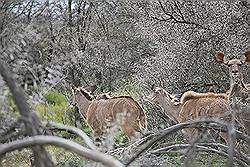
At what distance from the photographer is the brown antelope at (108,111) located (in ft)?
35.3

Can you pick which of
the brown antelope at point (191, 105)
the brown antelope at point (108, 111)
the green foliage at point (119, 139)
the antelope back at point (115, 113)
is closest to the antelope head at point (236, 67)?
the brown antelope at point (191, 105)

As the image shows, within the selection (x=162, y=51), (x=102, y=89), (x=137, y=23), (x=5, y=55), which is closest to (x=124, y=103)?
(x=162, y=51)

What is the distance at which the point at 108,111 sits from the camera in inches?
460

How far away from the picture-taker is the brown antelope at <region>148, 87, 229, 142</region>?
8539mm

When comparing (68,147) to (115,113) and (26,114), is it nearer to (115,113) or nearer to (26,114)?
(26,114)

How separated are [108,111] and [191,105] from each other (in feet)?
8.28

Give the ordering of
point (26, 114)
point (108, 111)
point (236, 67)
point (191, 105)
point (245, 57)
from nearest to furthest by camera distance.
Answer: point (26, 114), point (245, 57), point (236, 67), point (191, 105), point (108, 111)

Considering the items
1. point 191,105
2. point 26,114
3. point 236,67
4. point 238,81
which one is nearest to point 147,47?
point 191,105

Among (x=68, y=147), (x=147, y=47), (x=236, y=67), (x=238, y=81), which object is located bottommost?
(x=68, y=147)

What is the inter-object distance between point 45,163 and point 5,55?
1.98m

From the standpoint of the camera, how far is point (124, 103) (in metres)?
11.1

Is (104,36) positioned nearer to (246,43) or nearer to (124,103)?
(124,103)

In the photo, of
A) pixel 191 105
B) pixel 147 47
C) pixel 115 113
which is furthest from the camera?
pixel 147 47

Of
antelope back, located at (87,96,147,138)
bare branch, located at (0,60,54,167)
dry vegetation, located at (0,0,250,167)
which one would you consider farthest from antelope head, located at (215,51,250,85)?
bare branch, located at (0,60,54,167)
